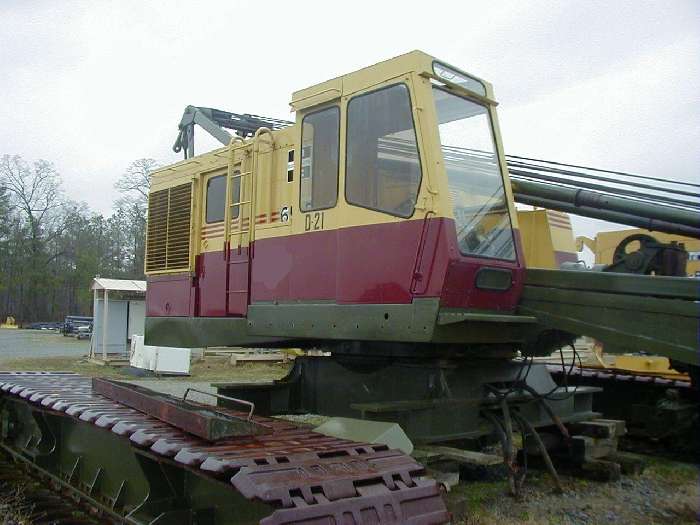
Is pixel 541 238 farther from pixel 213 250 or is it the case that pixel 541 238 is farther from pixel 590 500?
pixel 213 250

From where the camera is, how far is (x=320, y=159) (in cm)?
593

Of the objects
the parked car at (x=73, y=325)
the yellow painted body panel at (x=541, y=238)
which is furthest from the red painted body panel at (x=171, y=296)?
the parked car at (x=73, y=325)

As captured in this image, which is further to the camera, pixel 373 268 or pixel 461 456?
pixel 373 268

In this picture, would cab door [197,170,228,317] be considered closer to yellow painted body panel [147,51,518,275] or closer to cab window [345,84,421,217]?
yellow painted body panel [147,51,518,275]

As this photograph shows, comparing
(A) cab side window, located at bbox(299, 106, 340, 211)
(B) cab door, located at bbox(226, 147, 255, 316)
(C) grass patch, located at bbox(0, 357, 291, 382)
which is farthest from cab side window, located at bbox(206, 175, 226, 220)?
(C) grass patch, located at bbox(0, 357, 291, 382)

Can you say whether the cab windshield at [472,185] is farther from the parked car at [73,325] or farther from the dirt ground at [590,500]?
the parked car at [73,325]

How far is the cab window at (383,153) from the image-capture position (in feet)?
17.2

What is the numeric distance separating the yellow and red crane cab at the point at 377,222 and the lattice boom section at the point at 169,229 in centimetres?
86

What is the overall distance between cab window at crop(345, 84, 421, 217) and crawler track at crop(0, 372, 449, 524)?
180cm

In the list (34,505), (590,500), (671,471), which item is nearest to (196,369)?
(34,505)

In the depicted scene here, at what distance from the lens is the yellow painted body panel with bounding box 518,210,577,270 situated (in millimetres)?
6930

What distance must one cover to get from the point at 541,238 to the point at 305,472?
416 centimetres

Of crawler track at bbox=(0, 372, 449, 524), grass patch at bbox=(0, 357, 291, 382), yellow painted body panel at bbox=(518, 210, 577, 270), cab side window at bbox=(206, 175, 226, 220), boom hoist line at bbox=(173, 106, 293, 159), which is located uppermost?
boom hoist line at bbox=(173, 106, 293, 159)

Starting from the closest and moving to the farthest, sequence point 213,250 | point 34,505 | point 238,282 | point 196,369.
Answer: point 34,505 < point 238,282 < point 213,250 < point 196,369
